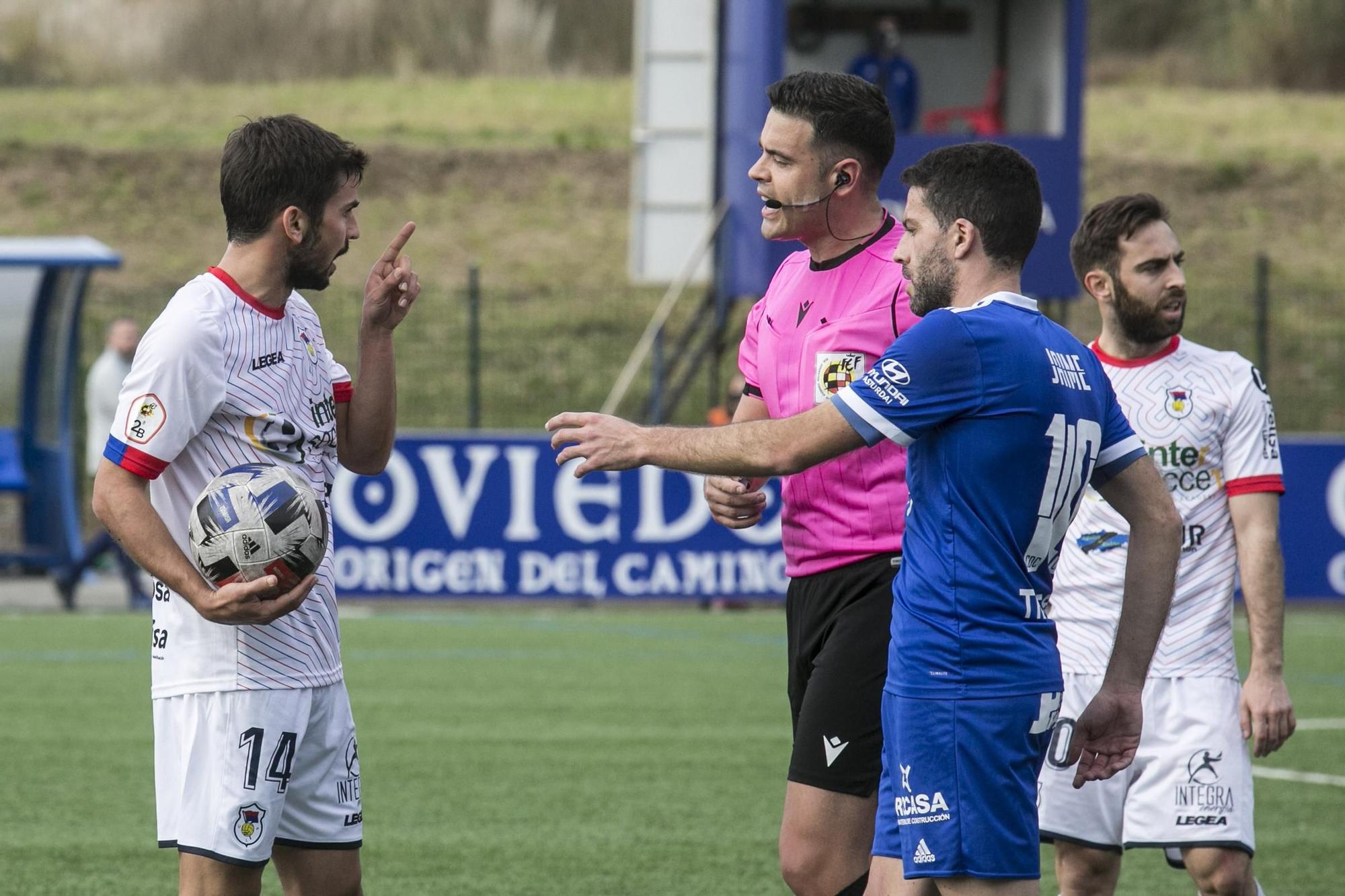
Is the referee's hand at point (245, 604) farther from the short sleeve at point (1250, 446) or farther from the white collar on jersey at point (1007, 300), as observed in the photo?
the short sleeve at point (1250, 446)

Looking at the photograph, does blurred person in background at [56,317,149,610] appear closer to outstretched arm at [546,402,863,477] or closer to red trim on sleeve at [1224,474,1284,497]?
red trim on sleeve at [1224,474,1284,497]

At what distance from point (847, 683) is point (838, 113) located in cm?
142

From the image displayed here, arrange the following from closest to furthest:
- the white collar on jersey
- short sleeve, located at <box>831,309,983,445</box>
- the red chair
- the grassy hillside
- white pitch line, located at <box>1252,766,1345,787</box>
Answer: short sleeve, located at <box>831,309,983,445</box>
the white collar on jersey
white pitch line, located at <box>1252,766,1345,787</box>
the red chair
the grassy hillside

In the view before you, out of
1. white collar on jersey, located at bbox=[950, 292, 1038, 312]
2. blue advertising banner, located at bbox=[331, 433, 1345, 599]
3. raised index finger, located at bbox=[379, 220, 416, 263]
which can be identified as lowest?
blue advertising banner, located at bbox=[331, 433, 1345, 599]

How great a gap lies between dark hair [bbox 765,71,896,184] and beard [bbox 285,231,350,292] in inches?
48.7

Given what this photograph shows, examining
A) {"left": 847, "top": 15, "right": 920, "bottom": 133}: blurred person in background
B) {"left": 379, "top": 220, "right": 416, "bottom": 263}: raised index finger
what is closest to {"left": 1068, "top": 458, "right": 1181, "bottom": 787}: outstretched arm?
{"left": 379, "top": 220, "right": 416, "bottom": 263}: raised index finger

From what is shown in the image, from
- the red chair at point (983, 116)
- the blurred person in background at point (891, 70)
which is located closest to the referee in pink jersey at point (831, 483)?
the blurred person in background at point (891, 70)

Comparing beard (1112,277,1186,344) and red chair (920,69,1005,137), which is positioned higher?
red chair (920,69,1005,137)

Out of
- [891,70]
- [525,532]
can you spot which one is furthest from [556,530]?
[891,70]

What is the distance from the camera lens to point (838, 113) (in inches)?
179

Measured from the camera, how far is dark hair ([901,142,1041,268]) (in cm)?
369

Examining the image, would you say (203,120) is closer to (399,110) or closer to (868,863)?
(399,110)

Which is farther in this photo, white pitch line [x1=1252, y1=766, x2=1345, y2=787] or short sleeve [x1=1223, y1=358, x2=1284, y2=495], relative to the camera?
white pitch line [x1=1252, y1=766, x2=1345, y2=787]

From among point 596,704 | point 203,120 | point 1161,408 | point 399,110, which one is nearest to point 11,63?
point 203,120
